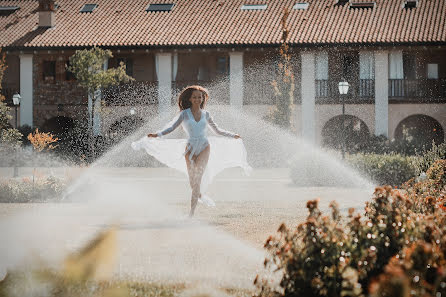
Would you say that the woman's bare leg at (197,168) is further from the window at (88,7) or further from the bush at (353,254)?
the window at (88,7)

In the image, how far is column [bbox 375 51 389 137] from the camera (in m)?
28.8

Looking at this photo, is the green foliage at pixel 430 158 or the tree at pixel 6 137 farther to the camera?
the tree at pixel 6 137

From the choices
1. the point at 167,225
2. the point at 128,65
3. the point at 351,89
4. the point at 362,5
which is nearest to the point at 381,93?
the point at 351,89

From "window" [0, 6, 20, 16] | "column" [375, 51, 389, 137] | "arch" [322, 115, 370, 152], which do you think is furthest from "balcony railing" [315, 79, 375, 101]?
"window" [0, 6, 20, 16]

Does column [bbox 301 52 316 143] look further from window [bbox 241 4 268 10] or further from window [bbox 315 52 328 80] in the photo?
window [bbox 241 4 268 10]

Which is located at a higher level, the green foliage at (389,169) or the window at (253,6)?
the window at (253,6)

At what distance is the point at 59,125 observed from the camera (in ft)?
108

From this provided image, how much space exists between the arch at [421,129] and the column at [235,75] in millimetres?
6542

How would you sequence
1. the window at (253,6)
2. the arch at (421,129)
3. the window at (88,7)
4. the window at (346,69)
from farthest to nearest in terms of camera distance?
the window at (88,7)
the window at (253,6)
the window at (346,69)
the arch at (421,129)

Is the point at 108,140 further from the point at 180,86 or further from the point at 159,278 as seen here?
the point at 159,278

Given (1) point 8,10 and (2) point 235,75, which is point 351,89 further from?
(1) point 8,10

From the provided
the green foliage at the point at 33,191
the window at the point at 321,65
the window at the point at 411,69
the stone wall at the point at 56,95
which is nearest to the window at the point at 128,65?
the stone wall at the point at 56,95

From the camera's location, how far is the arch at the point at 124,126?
101ft

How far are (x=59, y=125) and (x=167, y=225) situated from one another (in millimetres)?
24604
